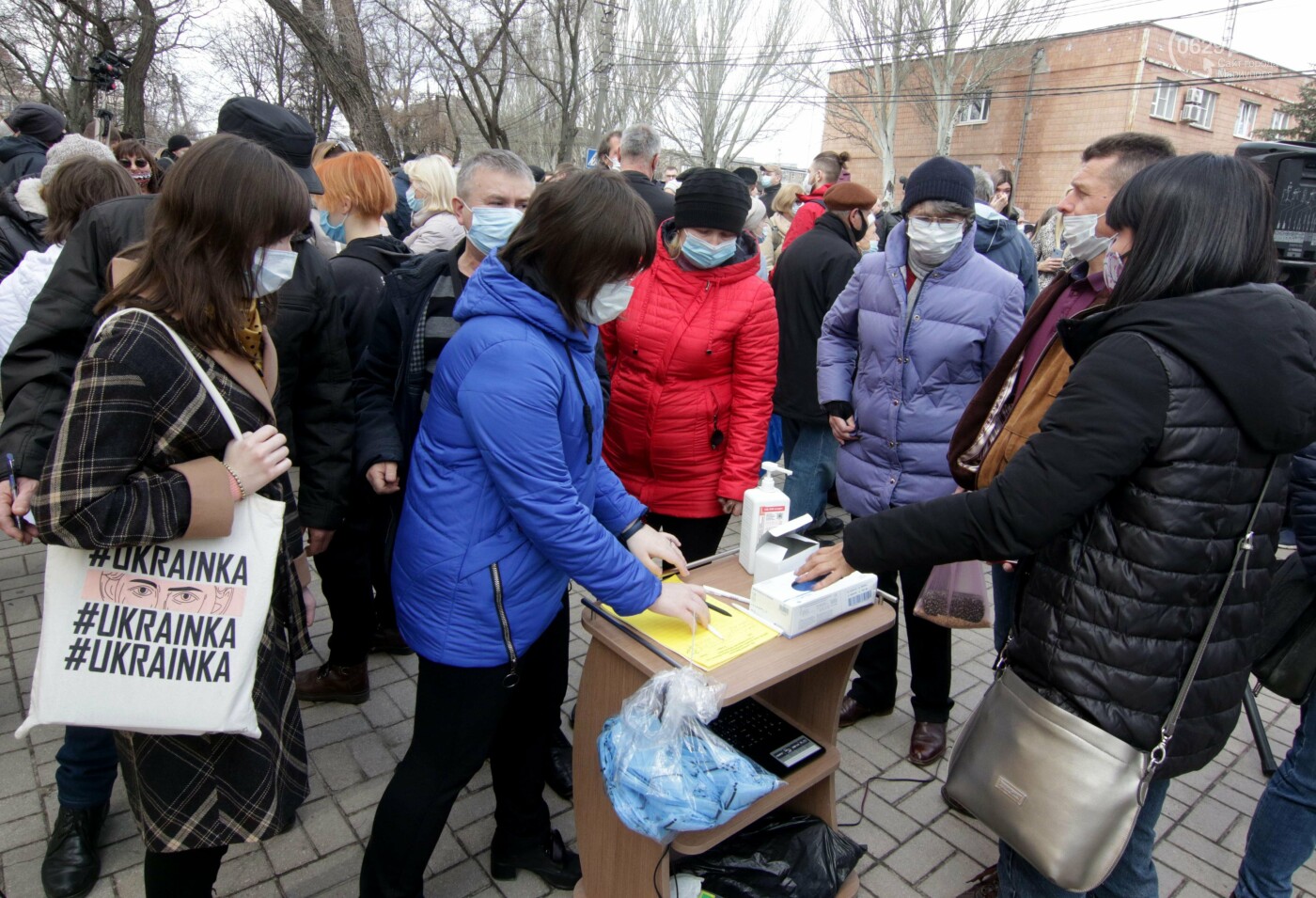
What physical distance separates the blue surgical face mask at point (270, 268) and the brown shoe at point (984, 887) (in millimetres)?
2441

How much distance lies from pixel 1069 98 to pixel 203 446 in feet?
101

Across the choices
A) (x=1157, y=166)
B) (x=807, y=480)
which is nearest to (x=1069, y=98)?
(x=807, y=480)

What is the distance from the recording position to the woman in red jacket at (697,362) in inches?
106

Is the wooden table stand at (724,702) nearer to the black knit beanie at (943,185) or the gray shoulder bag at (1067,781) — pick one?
the gray shoulder bag at (1067,781)

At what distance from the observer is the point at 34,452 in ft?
6.18

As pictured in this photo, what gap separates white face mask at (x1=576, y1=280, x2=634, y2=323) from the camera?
178 cm

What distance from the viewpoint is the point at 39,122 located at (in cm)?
584

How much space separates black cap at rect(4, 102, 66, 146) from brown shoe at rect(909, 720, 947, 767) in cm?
708

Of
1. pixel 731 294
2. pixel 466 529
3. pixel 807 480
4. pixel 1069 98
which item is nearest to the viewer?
pixel 466 529

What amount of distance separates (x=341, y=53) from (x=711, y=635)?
9124mm

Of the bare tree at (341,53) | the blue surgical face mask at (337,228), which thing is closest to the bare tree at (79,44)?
the bare tree at (341,53)

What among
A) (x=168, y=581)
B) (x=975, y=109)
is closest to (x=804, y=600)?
(x=168, y=581)

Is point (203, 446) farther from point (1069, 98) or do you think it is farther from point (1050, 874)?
point (1069, 98)

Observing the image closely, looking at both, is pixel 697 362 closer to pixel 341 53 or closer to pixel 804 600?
pixel 804 600
